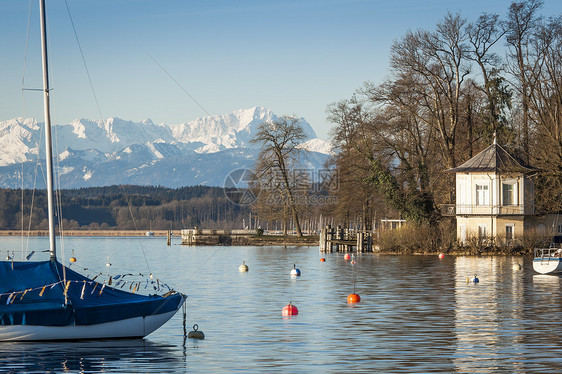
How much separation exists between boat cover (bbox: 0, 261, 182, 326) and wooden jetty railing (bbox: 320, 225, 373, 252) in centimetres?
5581

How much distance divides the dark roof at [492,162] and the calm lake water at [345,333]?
72.8 feet

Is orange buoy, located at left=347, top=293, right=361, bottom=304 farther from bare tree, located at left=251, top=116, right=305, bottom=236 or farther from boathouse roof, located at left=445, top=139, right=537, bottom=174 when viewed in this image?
bare tree, located at left=251, top=116, right=305, bottom=236

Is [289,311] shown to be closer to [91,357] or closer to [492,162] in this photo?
[91,357]

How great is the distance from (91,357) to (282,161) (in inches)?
3012

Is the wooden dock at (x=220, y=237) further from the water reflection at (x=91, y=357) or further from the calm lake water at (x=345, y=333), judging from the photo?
the water reflection at (x=91, y=357)

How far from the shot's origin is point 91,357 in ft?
68.4

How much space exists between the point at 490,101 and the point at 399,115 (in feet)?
28.3

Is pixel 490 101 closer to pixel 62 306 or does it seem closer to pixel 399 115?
pixel 399 115

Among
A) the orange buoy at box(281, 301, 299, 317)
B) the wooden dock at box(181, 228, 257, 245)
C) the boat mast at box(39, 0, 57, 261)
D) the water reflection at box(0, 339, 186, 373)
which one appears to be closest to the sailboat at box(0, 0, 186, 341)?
the boat mast at box(39, 0, 57, 261)

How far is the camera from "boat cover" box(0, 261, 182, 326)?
2261 centimetres

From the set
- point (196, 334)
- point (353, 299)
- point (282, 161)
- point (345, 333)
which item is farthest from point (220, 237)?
point (196, 334)

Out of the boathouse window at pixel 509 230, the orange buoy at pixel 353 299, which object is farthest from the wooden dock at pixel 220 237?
the orange buoy at pixel 353 299

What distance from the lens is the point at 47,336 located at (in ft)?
74.9

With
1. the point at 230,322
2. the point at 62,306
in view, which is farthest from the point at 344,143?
the point at 62,306
